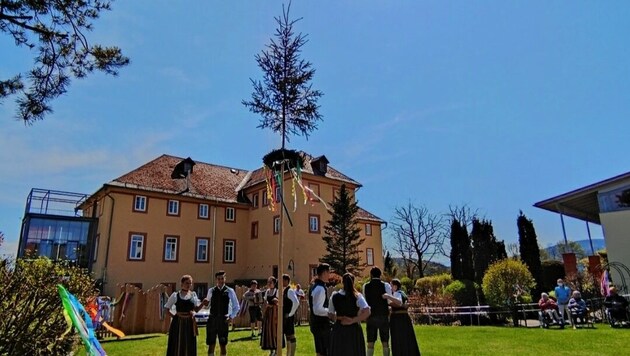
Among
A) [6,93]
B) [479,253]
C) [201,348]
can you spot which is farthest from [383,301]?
[479,253]

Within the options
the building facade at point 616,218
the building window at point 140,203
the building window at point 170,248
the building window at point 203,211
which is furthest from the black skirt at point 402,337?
the building window at point 203,211

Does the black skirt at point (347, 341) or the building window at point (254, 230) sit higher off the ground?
the building window at point (254, 230)

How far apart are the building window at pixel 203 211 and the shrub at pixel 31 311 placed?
25401 millimetres

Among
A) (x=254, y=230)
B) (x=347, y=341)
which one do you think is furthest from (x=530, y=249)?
(x=347, y=341)

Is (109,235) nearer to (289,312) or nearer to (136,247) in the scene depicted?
(136,247)

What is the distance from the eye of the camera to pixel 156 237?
2970cm

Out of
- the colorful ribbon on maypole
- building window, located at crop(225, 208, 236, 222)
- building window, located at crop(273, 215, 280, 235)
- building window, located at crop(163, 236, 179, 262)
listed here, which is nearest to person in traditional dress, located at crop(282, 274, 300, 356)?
the colorful ribbon on maypole

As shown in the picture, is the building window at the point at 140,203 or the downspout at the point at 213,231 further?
the downspout at the point at 213,231

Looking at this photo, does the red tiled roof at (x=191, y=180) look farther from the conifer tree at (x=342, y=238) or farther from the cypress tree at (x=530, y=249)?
the cypress tree at (x=530, y=249)

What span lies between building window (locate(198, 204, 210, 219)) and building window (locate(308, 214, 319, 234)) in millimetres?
8202

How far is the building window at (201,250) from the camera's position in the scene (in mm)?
31475

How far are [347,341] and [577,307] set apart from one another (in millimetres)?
12424

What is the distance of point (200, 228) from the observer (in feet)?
105

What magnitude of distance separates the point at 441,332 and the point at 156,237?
2253cm
